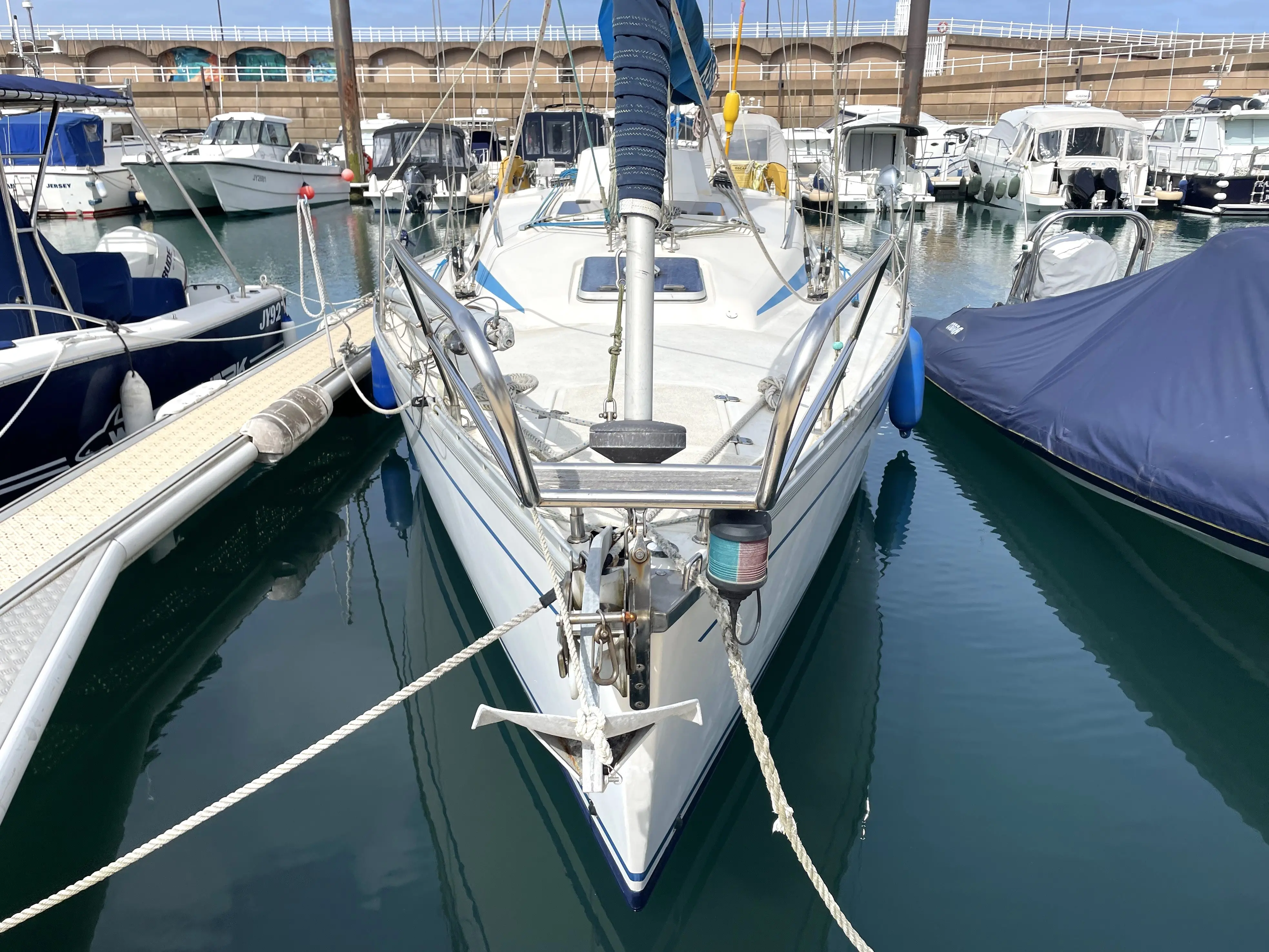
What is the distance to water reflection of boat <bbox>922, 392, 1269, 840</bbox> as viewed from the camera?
3559 millimetres

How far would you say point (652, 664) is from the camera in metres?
2.34

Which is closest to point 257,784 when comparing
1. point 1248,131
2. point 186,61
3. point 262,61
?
point 1248,131

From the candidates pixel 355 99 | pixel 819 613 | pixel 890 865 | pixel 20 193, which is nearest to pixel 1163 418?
pixel 819 613

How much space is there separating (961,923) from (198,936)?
7.50ft

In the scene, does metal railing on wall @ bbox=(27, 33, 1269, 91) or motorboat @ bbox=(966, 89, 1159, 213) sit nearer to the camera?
motorboat @ bbox=(966, 89, 1159, 213)

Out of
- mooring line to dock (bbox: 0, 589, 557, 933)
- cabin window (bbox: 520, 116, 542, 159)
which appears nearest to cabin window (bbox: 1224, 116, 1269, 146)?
cabin window (bbox: 520, 116, 542, 159)

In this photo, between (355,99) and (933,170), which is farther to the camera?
(933,170)

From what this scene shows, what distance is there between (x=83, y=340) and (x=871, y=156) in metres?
20.8

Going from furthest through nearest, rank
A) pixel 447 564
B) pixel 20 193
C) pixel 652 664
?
pixel 20 193 < pixel 447 564 < pixel 652 664

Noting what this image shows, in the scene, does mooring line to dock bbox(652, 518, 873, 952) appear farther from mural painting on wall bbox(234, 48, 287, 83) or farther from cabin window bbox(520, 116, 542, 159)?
mural painting on wall bbox(234, 48, 287, 83)

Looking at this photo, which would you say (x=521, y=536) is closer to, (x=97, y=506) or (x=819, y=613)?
(x=819, y=613)

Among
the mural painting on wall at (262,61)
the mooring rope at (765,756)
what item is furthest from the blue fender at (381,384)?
the mural painting on wall at (262,61)

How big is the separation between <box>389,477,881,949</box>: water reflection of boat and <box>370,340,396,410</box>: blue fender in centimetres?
219

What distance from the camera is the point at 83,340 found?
5.46 metres
